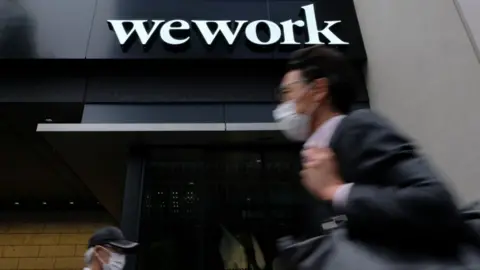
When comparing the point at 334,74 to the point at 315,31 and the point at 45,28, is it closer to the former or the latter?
the point at 315,31

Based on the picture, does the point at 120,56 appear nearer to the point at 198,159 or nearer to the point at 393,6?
the point at 198,159

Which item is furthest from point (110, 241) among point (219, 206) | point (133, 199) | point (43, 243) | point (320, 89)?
point (43, 243)

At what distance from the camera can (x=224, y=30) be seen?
5617 millimetres

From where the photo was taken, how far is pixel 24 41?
553cm

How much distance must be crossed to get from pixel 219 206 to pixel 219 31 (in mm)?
2166

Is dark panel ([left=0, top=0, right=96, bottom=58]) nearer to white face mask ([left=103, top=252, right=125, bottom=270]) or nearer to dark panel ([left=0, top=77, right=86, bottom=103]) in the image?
dark panel ([left=0, top=77, right=86, bottom=103])

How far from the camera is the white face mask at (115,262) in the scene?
125 inches

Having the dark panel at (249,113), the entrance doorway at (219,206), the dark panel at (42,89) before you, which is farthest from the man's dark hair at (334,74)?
the dark panel at (42,89)

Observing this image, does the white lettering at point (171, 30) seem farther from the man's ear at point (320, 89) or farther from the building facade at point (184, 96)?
the man's ear at point (320, 89)

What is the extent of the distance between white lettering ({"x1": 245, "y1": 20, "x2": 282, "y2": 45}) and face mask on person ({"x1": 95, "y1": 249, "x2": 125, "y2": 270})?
322 cm

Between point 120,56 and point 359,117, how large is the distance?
4.86m

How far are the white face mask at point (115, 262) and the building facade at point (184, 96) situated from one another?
5.38 feet

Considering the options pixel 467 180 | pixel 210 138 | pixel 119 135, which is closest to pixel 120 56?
pixel 119 135

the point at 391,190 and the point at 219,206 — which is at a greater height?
the point at 219,206
